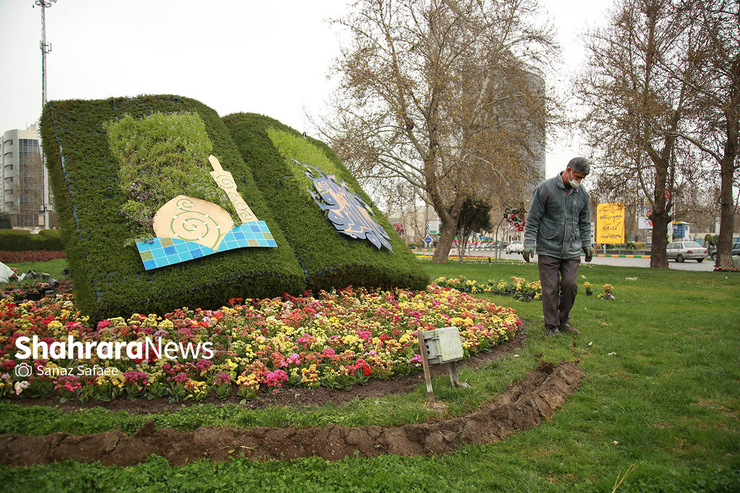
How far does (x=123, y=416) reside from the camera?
286 cm

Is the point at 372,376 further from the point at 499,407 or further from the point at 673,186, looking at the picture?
the point at 673,186

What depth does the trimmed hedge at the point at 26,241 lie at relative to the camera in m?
17.1

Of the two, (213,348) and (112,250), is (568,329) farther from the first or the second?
(112,250)

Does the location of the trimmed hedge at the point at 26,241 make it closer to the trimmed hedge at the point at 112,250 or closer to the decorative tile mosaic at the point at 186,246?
the trimmed hedge at the point at 112,250

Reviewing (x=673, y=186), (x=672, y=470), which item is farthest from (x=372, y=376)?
(x=673, y=186)

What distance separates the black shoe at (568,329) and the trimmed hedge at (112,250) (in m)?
3.25

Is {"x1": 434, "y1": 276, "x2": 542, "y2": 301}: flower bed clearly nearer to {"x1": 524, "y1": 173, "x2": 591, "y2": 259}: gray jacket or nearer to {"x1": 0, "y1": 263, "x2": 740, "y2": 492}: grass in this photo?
{"x1": 524, "y1": 173, "x2": 591, "y2": 259}: gray jacket

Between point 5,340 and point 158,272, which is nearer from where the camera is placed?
point 5,340

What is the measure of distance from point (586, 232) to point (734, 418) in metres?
3.12

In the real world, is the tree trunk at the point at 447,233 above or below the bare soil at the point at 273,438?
above

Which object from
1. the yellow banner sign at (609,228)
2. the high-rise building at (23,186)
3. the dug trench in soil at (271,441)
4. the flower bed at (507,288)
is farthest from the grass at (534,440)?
the yellow banner sign at (609,228)

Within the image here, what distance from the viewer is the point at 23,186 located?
1209 inches

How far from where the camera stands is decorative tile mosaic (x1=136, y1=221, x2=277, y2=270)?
5102 millimetres

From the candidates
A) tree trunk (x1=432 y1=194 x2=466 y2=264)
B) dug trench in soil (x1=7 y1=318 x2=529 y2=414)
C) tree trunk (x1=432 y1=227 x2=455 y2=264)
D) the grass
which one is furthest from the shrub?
the grass
